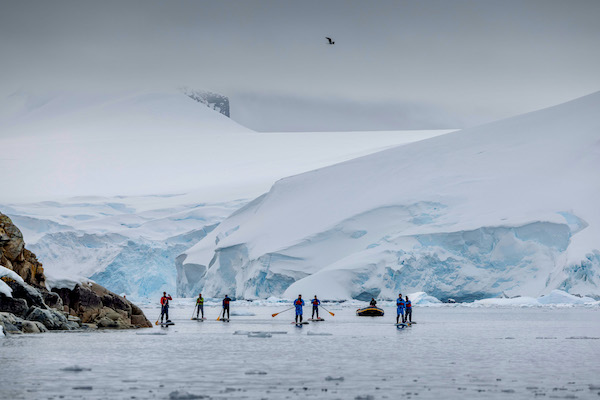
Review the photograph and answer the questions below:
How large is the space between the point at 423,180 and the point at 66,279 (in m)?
33.4

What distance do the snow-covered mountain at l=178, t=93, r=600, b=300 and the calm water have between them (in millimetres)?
23845

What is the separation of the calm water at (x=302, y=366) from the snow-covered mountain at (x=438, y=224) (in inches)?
939

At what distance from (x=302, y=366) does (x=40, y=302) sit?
35.0 feet

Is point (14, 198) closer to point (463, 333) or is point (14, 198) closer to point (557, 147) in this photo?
point (557, 147)

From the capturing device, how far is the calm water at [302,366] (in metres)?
9.80

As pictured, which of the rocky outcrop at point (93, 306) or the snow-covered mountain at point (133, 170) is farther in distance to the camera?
the snow-covered mountain at point (133, 170)

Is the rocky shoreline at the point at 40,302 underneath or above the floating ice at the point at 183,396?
above

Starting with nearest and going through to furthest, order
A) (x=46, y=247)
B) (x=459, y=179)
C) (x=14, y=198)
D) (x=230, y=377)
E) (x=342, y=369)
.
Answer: (x=230, y=377)
(x=342, y=369)
(x=459, y=179)
(x=46, y=247)
(x=14, y=198)

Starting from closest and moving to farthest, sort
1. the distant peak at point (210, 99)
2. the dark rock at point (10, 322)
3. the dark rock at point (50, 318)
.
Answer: the dark rock at point (10, 322), the dark rock at point (50, 318), the distant peak at point (210, 99)

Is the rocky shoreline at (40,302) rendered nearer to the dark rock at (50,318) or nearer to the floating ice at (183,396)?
the dark rock at (50,318)

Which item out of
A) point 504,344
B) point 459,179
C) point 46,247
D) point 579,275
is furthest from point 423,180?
point 504,344

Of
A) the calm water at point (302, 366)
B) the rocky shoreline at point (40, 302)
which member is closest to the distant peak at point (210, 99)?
the rocky shoreline at point (40, 302)

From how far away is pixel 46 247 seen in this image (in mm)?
65688

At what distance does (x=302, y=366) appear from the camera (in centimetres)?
1277
